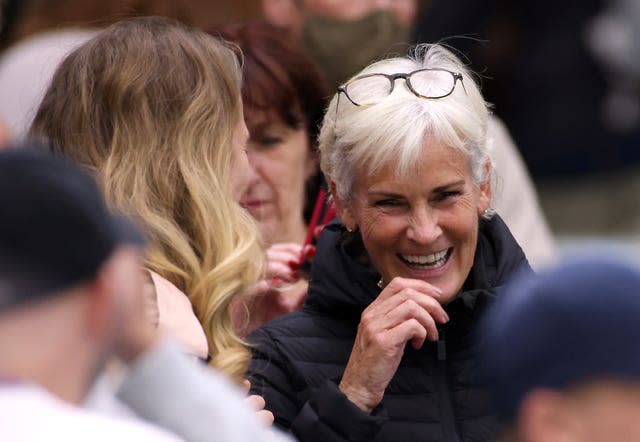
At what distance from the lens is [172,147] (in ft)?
10.6

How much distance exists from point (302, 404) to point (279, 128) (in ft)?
3.81

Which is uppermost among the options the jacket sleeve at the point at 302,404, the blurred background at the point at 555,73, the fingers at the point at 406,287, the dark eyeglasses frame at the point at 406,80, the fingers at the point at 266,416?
the dark eyeglasses frame at the point at 406,80

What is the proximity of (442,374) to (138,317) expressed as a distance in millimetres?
1402

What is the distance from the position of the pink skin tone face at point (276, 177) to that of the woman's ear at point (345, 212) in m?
0.72

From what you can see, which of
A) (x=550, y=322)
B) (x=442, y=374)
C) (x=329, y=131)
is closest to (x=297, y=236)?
(x=329, y=131)

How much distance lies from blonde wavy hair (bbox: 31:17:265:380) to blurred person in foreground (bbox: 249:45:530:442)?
0.88 ft

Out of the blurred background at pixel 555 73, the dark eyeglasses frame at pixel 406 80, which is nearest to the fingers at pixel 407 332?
the dark eyeglasses frame at pixel 406 80

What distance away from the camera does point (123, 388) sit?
2182mm

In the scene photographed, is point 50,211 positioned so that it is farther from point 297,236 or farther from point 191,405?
point 297,236

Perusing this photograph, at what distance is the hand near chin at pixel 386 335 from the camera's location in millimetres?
3264

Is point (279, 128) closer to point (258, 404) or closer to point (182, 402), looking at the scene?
point (258, 404)

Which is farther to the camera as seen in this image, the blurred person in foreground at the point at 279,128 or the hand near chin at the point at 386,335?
the blurred person in foreground at the point at 279,128

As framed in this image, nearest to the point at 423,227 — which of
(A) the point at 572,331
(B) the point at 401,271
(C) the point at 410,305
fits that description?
(B) the point at 401,271

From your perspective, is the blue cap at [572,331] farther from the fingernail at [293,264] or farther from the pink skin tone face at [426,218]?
the fingernail at [293,264]
